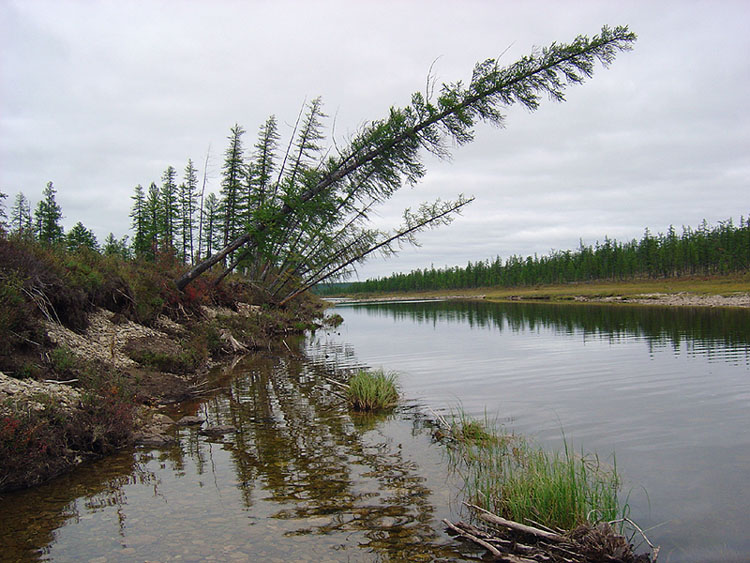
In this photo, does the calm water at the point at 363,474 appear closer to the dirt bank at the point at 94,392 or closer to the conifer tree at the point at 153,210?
the dirt bank at the point at 94,392

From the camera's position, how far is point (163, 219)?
5850 centimetres

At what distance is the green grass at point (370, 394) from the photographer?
1234cm

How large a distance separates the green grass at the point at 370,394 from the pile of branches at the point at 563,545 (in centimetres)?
698

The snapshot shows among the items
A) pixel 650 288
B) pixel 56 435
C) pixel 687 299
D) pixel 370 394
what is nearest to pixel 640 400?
pixel 370 394

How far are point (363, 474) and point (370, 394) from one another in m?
4.64

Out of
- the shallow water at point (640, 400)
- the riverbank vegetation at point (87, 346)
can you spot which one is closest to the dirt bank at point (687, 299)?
the shallow water at point (640, 400)

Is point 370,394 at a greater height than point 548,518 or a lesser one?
greater

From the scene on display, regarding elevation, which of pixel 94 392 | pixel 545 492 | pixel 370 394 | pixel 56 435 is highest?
pixel 94 392

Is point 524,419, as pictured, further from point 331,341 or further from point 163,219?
point 163,219

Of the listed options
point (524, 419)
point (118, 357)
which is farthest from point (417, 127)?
point (118, 357)

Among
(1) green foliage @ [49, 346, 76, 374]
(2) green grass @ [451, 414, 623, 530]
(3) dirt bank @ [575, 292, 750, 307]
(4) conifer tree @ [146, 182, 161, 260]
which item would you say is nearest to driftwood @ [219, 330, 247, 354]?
(1) green foliage @ [49, 346, 76, 374]

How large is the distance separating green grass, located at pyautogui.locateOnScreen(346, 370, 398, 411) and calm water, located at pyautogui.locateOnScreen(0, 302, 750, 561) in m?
0.53

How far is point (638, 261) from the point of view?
125 meters

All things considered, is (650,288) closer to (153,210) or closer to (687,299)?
(687,299)
